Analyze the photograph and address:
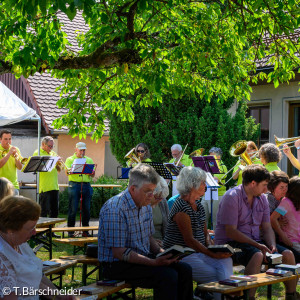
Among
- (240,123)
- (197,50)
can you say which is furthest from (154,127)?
(197,50)

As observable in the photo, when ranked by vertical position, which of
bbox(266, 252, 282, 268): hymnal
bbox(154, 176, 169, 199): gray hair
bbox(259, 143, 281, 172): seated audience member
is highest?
bbox(259, 143, 281, 172): seated audience member

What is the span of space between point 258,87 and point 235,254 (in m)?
10.2

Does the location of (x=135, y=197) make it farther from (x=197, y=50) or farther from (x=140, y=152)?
(x=140, y=152)

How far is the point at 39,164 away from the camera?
35.7 ft

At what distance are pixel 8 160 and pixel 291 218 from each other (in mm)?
5629

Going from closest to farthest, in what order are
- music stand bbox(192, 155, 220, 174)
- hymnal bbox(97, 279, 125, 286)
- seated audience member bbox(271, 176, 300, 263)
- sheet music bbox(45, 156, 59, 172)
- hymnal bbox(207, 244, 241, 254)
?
hymnal bbox(97, 279, 125, 286) → hymnal bbox(207, 244, 241, 254) → seated audience member bbox(271, 176, 300, 263) → music stand bbox(192, 155, 220, 174) → sheet music bbox(45, 156, 59, 172)

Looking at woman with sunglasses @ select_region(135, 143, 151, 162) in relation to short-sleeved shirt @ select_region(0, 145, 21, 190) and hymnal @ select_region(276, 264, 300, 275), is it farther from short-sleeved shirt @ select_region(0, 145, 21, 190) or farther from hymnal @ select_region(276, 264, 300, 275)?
hymnal @ select_region(276, 264, 300, 275)

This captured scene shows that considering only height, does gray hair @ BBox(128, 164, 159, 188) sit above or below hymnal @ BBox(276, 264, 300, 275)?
above

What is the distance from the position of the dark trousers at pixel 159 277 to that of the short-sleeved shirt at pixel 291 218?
2.16m

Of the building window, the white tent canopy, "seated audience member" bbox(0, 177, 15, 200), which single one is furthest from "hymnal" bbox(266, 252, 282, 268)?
the building window

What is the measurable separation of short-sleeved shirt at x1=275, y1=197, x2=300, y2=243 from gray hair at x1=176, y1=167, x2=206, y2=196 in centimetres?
153

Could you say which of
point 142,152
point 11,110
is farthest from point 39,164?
point 142,152

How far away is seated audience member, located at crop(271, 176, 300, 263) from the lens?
689 centimetres

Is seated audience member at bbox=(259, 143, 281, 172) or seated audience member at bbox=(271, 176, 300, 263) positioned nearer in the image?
seated audience member at bbox=(271, 176, 300, 263)
